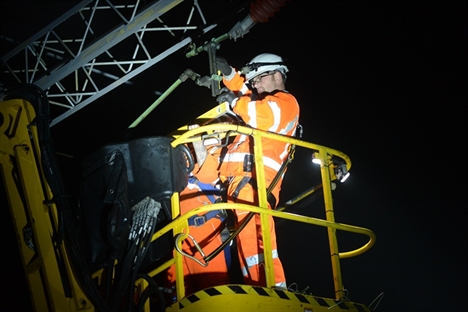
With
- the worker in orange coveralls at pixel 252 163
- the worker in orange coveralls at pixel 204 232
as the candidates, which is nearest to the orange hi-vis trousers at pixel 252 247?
the worker in orange coveralls at pixel 252 163

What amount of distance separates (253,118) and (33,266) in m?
2.03

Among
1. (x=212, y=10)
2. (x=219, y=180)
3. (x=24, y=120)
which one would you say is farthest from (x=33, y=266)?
(x=212, y=10)

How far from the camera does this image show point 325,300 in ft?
11.0

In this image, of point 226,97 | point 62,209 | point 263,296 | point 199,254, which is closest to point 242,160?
point 226,97

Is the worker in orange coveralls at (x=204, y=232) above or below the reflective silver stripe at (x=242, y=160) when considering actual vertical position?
below

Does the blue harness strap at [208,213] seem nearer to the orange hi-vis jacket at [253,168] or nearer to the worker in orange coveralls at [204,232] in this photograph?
the worker in orange coveralls at [204,232]

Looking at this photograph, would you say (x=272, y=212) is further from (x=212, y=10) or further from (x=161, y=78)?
(x=161, y=78)

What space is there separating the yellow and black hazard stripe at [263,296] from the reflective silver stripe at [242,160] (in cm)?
117

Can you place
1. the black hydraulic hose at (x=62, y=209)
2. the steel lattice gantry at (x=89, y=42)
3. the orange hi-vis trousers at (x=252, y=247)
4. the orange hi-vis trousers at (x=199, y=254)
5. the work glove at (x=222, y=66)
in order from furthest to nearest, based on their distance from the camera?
the steel lattice gantry at (x=89, y=42) → the work glove at (x=222, y=66) → the orange hi-vis trousers at (x=199, y=254) → the orange hi-vis trousers at (x=252, y=247) → the black hydraulic hose at (x=62, y=209)

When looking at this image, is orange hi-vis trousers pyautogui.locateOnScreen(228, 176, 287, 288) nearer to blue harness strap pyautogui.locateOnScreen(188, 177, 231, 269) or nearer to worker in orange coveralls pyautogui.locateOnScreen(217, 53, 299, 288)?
worker in orange coveralls pyautogui.locateOnScreen(217, 53, 299, 288)

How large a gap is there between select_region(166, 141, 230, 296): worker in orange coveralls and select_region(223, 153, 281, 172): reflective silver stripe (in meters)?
0.15

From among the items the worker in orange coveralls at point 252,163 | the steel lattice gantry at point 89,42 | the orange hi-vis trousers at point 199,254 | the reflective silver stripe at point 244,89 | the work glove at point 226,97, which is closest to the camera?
the worker in orange coveralls at point 252,163

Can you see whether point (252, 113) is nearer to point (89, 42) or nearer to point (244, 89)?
point (244, 89)

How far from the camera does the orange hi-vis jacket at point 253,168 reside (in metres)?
3.61
